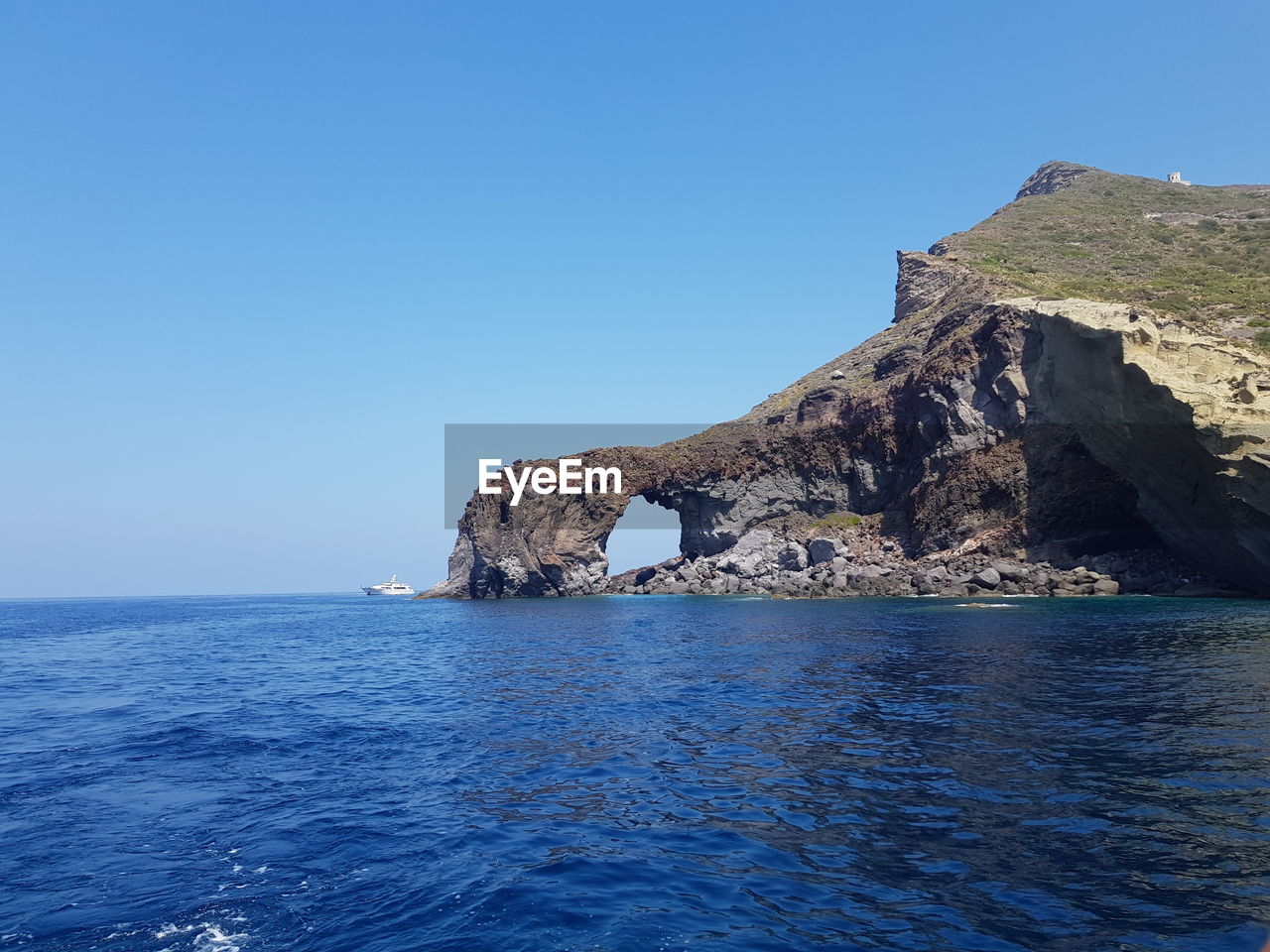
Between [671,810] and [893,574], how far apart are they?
202 feet

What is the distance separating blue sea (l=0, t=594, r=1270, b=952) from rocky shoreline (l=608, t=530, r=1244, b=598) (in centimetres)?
3147

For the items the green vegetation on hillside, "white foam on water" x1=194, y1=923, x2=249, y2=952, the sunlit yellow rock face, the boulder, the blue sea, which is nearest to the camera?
"white foam on water" x1=194, y1=923, x2=249, y2=952

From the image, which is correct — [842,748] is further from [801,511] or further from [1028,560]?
[801,511]

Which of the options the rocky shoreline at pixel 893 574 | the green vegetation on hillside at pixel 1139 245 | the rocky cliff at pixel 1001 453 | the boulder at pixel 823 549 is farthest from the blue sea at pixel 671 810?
the green vegetation on hillside at pixel 1139 245

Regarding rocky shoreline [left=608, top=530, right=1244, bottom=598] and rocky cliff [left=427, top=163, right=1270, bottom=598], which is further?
rocky shoreline [left=608, top=530, right=1244, bottom=598]

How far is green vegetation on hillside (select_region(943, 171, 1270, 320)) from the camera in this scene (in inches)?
2827

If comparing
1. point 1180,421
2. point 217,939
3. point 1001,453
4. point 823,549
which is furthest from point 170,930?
point 823,549

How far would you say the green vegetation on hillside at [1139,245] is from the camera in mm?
71812

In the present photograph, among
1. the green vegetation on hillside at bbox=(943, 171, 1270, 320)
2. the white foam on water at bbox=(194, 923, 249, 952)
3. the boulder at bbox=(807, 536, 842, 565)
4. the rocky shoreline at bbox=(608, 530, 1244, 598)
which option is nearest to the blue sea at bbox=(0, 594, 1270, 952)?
the white foam on water at bbox=(194, 923, 249, 952)

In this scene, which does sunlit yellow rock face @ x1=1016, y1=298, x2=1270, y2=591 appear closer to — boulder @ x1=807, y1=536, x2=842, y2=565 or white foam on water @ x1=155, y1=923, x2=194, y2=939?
boulder @ x1=807, y1=536, x2=842, y2=565

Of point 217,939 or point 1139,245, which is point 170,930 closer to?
point 217,939

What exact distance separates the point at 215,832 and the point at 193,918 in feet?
11.1

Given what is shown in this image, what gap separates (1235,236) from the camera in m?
99.3

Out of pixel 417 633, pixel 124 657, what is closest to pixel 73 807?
pixel 124 657
